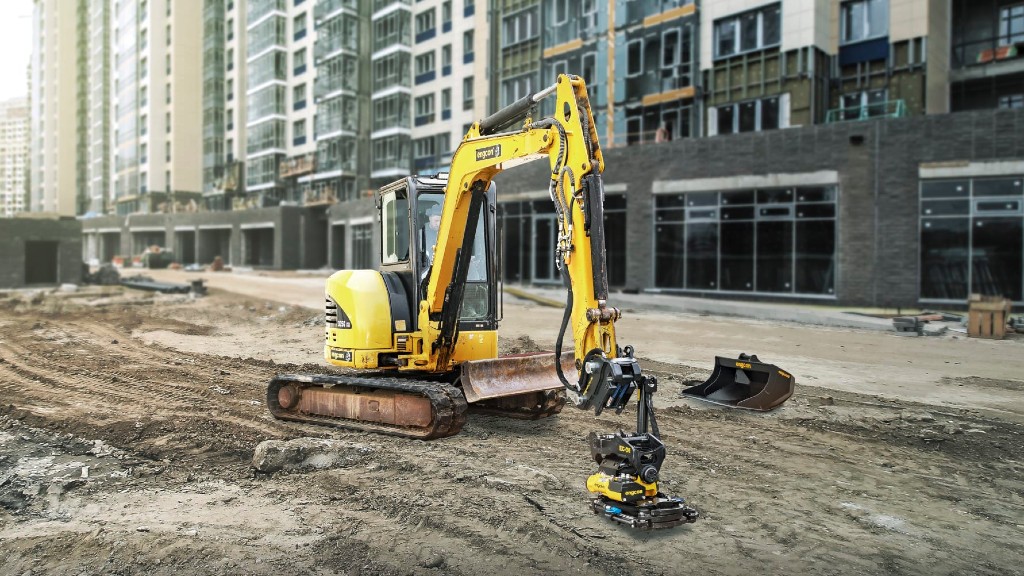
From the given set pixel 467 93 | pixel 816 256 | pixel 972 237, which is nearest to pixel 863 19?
pixel 816 256

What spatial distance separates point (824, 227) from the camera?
23.8 m

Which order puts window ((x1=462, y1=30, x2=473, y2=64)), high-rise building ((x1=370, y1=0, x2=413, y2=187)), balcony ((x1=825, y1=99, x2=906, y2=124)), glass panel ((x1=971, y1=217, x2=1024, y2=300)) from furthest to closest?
high-rise building ((x1=370, y1=0, x2=413, y2=187)) < window ((x1=462, y1=30, x2=473, y2=64)) < balcony ((x1=825, y1=99, x2=906, y2=124)) < glass panel ((x1=971, y1=217, x2=1024, y2=300))

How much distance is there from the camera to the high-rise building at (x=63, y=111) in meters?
105

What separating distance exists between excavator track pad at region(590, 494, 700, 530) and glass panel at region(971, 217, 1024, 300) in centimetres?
2083

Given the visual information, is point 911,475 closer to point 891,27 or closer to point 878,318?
point 878,318

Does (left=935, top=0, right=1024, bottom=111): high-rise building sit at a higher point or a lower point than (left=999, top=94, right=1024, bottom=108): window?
higher

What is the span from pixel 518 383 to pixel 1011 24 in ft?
97.0

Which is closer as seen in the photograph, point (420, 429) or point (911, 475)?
point (911, 475)

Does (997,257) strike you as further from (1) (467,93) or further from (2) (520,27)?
(1) (467,93)

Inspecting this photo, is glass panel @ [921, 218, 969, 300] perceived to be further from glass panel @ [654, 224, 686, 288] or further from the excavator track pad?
the excavator track pad

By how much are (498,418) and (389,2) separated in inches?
2029

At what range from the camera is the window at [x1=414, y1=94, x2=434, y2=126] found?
171 ft

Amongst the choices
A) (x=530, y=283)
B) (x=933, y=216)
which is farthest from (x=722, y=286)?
(x=530, y=283)

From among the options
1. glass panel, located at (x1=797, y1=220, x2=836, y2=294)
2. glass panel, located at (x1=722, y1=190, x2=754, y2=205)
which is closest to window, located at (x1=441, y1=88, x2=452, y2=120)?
glass panel, located at (x1=722, y1=190, x2=754, y2=205)
